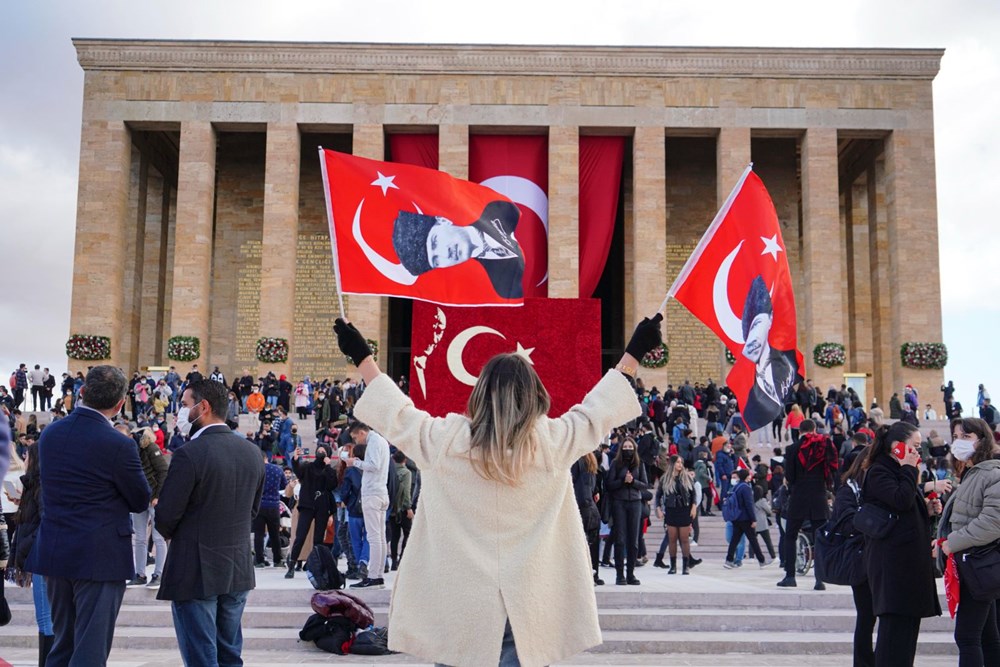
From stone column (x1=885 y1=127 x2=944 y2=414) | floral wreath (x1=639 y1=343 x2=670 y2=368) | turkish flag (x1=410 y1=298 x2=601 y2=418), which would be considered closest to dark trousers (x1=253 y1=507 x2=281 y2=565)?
turkish flag (x1=410 y1=298 x2=601 y2=418)

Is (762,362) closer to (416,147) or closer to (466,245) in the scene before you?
(466,245)

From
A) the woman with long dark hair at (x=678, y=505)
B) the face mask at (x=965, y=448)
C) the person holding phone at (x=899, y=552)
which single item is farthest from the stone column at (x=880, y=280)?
the person holding phone at (x=899, y=552)

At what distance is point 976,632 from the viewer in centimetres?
521

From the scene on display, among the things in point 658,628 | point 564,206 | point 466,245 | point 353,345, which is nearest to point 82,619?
point 353,345

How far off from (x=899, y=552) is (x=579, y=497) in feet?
17.0

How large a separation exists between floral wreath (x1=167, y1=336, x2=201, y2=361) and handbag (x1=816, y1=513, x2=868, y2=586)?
24.8m

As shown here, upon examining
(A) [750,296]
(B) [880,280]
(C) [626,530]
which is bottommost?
(C) [626,530]

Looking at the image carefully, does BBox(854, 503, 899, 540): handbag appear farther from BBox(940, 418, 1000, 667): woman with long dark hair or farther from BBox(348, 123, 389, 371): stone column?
BBox(348, 123, 389, 371): stone column

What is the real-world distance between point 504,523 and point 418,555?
27 centimetres

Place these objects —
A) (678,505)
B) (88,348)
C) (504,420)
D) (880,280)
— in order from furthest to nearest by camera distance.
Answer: (880,280)
(88,348)
(678,505)
(504,420)

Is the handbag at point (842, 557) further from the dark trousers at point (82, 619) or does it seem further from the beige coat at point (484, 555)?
the dark trousers at point (82, 619)

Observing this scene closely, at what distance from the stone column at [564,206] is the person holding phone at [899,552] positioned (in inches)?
935

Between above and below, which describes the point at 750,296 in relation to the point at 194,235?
below

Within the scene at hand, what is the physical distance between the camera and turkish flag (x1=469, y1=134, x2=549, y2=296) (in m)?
29.3
